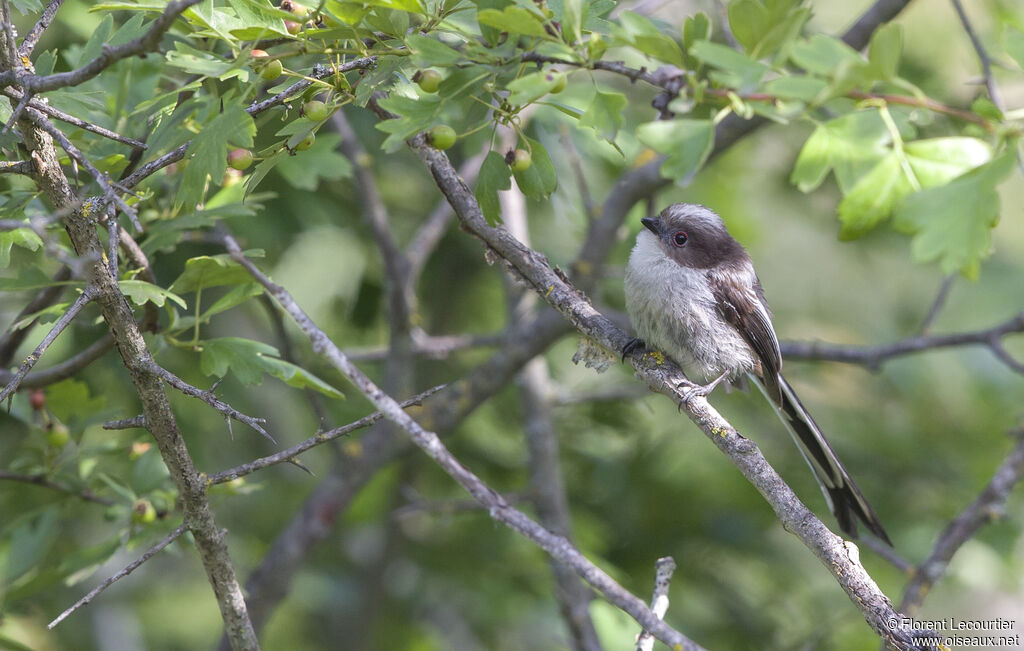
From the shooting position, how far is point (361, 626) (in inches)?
222

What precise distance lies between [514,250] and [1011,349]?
21.8 feet

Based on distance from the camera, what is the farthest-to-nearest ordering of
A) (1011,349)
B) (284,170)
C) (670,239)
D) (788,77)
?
1. (1011,349)
2. (670,239)
3. (284,170)
4. (788,77)

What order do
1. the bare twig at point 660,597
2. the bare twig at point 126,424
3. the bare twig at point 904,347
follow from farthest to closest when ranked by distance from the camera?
the bare twig at point 904,347, the bare twig at point 660,597, the bare twig at point 126,424

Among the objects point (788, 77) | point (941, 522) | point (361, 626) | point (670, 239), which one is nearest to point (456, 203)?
point (788, 77)

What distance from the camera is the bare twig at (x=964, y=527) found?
3.75 meters

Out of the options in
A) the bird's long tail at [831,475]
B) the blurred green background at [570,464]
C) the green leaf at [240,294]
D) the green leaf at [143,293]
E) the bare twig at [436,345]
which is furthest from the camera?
the blurred green background at [570,464]

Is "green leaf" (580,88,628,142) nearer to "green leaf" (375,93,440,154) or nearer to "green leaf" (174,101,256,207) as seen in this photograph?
"green leaf" (375,93,440,154)

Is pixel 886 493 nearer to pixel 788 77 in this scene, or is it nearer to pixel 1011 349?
pixel 1011 349

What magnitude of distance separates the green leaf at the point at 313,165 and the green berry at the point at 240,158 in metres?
1.11

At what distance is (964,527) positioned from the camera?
12.6 ft

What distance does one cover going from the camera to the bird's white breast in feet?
12.2

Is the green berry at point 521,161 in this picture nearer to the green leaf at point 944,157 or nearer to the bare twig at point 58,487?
the green leaf at point 944,157

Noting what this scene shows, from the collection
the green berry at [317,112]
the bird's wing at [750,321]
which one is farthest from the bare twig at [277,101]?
the bird's wing at [750,321]

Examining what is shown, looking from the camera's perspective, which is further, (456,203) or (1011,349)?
(1011,349)
